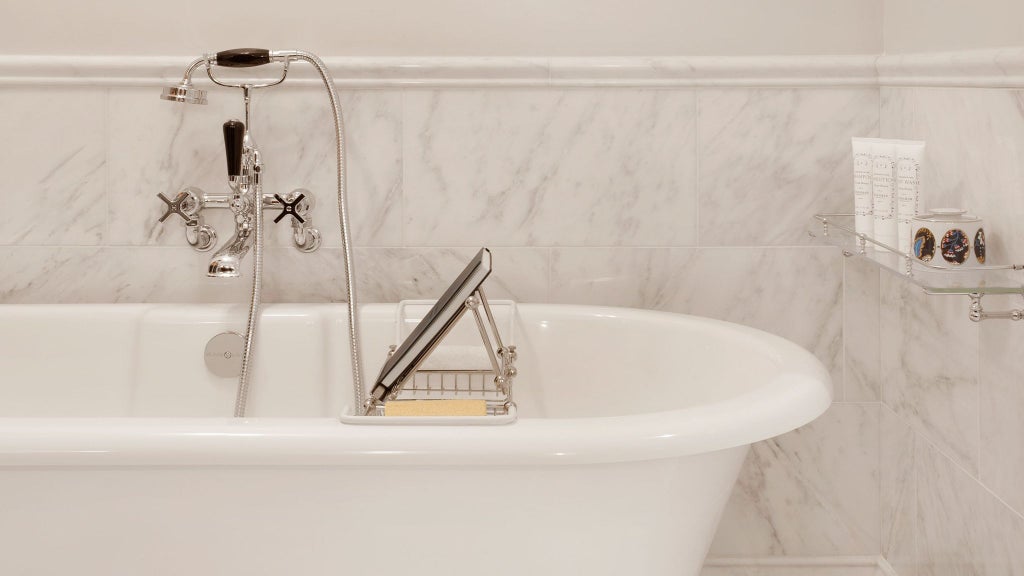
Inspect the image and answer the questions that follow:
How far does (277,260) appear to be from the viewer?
188 centimetres

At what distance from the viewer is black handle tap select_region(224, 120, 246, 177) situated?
166cm

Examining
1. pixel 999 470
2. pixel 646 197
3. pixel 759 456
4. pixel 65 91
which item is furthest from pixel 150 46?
pixel 999 470

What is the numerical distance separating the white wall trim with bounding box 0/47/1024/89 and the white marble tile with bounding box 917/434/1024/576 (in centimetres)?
77

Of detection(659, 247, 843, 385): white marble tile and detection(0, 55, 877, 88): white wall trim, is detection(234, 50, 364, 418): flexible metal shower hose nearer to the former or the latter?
detection(0, 55, 877, 88): white wall trim

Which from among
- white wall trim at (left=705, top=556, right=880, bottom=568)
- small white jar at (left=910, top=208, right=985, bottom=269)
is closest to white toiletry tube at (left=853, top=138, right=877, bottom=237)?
small white jar at (left=910, top=208, right=985, bottom=269)

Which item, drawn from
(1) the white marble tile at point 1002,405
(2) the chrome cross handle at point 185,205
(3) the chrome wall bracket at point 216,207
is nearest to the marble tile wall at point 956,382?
(1) the white marble tile at point 1002,405

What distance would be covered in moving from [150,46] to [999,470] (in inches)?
68.3

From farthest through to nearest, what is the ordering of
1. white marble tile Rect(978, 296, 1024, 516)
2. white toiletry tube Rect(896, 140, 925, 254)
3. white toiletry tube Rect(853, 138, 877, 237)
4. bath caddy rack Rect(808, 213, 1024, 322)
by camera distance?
1. white toiletry tube Rect(853, 138, 877, 237)
2. white toiletry tube Rect(896, 140, 925, 254)
3. white marble tile Rect(978, 296, 1024, 516)
4. bath caddy rack Rect(808, 213, 1024, 322)

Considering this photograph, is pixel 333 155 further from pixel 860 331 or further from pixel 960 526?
pixel 960 526

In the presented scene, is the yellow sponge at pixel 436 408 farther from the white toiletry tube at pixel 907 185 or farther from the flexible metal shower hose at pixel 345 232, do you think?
the white toiletry tube at pixel 907 185

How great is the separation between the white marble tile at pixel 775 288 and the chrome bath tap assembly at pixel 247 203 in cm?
67

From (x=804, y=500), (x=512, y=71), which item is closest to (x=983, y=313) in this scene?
(x=804, y=500)

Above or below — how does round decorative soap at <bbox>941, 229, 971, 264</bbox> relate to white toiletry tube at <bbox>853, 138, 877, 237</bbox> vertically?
below

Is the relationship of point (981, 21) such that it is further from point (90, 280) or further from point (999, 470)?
point (90, 280)
